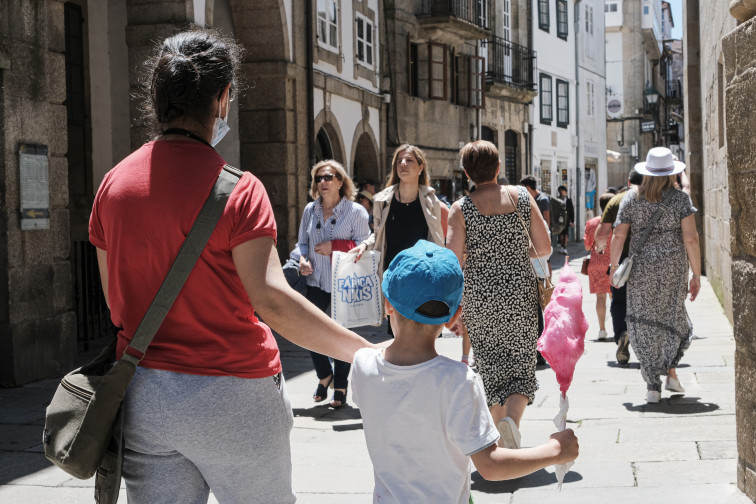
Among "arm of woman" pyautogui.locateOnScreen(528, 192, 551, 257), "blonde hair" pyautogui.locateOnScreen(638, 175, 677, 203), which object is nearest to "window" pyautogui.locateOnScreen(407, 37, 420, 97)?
"blonde hair" pyautogui.locateOnScreen(638, 175, 677, 203)

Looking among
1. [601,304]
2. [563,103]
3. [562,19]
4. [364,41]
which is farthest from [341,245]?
[562,19]

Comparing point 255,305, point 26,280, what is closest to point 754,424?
point 255,305

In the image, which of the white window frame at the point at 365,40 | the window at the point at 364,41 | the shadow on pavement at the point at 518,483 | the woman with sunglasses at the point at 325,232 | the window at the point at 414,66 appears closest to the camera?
the shadow on pavement at the point at 518,483

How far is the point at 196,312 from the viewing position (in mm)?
2549

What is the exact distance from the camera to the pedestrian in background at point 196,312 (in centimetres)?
253

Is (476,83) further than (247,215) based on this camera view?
Yes

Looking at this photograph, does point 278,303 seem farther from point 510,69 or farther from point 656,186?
point 510,69

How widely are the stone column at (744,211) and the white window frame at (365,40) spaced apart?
1547cm

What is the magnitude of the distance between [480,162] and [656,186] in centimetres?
218

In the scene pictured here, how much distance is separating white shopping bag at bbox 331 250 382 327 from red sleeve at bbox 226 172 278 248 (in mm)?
4420

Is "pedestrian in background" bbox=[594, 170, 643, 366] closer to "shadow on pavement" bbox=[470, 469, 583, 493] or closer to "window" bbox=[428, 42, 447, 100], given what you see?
"shadow on pavement" bbox=[470, 469, 583, 493]

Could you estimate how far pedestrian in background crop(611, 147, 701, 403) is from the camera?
7086mm

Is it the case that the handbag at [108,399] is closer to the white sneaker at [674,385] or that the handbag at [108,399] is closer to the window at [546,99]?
the white sneaker at [674,385]

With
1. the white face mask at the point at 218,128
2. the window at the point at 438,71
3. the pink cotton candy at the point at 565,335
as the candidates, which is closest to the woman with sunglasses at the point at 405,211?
the pink cotton candy at the point at 565,335
